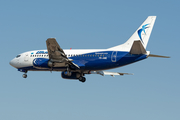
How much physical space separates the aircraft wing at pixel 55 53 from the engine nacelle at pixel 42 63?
3.45 ft

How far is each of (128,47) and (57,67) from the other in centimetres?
1055

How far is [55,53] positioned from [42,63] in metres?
3.71

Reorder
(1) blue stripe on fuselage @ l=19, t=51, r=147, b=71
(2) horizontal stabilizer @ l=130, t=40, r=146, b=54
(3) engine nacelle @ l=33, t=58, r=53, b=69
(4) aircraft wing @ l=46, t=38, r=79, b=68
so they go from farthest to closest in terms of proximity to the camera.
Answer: (3) engine nacelle @ l=33, t=58, r=53, b=69, (1) blue stripe on fuselage @ l=19, t=51, r=147, b=71, (4) aircraft wing @ l=46, t=38, r=79, b=68, (2) horizontal stabilizer @ l=130, t=40, r=146, b=54

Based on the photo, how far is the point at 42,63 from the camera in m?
52.7

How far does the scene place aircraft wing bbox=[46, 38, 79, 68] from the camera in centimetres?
4777

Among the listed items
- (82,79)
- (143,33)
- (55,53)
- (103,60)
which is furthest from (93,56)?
(143,33)

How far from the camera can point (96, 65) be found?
51.8 meters

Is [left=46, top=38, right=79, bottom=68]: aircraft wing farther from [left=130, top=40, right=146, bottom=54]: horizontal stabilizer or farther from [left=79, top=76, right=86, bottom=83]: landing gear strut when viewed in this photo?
[left=130, top=40, right=146, bottom=54]: horizontal stabilizer

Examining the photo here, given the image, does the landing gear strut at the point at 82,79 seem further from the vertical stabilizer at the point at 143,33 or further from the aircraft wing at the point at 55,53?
the vertical stabilizer at the point at 143,33

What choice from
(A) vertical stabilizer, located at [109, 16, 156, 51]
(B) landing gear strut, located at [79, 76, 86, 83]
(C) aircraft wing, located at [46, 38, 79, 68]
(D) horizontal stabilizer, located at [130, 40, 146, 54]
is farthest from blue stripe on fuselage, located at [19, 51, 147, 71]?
(B) landing gear strut, located at [79, 76, 86, 83]

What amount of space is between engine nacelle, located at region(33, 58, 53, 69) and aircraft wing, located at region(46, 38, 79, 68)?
1.05 meters

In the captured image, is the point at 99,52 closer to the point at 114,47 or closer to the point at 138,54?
the point at 114,47

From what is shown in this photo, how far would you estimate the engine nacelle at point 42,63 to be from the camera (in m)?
52.1

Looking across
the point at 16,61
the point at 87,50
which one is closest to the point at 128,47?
the point at 87,50
